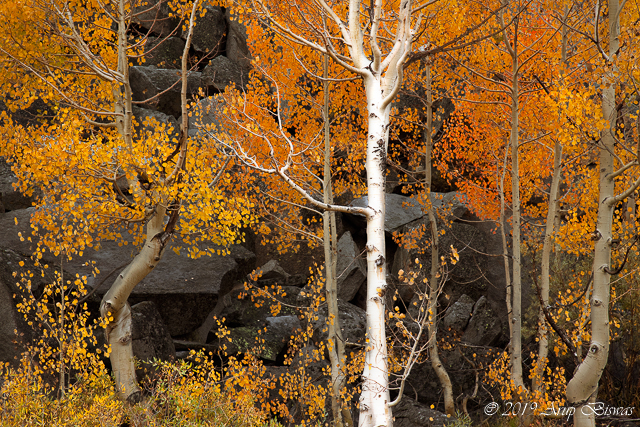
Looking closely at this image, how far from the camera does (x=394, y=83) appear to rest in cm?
604

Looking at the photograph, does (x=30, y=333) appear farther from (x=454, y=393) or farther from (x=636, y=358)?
(x=636, y=358)

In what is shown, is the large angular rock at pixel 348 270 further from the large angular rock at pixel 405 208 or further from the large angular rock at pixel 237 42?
the large angular rock at pixel 237 42

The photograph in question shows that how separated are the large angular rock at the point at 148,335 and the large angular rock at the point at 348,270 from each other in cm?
557

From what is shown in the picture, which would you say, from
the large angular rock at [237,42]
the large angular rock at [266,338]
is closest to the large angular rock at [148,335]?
the large angular rock at [266,338]

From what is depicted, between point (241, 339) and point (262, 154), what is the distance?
4904mm

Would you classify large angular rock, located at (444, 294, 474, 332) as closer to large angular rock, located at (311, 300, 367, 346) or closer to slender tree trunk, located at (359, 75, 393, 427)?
large angular rock, located at (311, 300, 367, 346)

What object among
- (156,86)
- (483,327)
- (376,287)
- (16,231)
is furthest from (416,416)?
(156,86)

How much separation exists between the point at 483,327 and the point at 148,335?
9.06m

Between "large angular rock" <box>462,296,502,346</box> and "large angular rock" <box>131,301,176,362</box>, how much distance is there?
26.5 feet

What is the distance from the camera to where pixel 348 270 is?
14562 mm

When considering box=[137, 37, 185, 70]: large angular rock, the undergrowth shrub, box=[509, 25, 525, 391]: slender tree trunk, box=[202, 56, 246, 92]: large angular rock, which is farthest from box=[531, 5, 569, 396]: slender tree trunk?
box=[137, 37, 185, 70]: large angular rock

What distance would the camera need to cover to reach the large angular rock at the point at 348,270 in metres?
14.5

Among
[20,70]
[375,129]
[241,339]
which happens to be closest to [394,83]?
[375,129]

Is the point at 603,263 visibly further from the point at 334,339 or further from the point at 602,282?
the point at 334,339
